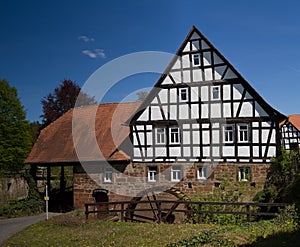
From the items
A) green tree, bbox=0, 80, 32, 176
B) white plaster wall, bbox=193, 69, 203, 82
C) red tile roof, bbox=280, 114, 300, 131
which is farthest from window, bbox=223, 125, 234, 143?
red tile roof, bbox=280, 114, 300, 131

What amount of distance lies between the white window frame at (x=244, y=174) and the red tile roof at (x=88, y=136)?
6216 millimetres

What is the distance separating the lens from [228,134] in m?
18.3

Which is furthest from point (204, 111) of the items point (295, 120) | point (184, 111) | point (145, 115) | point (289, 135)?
point (295, 120)

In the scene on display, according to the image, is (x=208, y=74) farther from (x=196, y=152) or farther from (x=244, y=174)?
(x=244, y=174)

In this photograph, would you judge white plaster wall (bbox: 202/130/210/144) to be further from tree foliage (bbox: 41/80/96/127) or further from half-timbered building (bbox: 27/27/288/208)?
tree foliage (bbox: 41/80/96/127)

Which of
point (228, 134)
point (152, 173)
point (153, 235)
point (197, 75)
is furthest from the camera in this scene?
point (152, 173)

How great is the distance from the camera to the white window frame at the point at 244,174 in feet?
58.3

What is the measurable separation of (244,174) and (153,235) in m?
8.08

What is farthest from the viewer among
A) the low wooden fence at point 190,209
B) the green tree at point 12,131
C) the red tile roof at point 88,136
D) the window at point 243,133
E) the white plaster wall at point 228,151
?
the green tree at point 12,131

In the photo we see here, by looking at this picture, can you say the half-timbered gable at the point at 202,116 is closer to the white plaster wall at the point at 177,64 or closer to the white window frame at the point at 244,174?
the white plaster wall at the point at 177,64

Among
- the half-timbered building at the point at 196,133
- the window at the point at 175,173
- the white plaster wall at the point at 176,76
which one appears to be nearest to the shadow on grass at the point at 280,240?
the half-timbered building at the point at 196,133

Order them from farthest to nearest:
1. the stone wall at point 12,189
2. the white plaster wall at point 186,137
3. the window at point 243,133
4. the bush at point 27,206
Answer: the stone wall at point 12,189
the bush at point 27,206
the white plaster wall at point 186,137
the window at point 243,133

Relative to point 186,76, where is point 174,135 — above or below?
below

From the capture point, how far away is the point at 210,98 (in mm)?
18594
